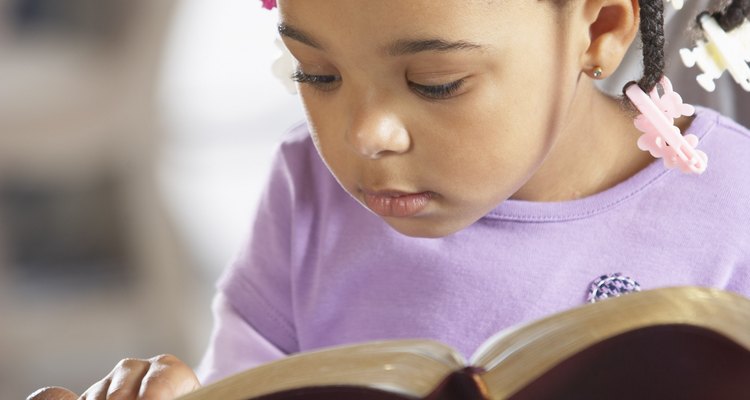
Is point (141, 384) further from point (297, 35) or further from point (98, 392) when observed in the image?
point (297, 35)

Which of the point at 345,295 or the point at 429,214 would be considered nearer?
the point at 429,214

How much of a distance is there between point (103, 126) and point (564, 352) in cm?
162

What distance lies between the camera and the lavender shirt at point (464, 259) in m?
0.94

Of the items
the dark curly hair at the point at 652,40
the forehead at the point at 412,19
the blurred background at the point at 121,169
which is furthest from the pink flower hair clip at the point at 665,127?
the blurred background at the point at 121,169

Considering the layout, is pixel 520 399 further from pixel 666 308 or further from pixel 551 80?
pixel 551 80

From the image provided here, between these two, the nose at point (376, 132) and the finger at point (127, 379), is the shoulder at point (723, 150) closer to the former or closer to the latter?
the nose at point (376, 132)

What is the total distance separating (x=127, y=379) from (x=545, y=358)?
297 mm

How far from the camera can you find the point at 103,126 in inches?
83.3

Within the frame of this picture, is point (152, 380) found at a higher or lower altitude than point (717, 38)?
lower

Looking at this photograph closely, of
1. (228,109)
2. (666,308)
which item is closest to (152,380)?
(666,308)

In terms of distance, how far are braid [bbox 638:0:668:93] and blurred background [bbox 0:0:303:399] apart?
1.04 m

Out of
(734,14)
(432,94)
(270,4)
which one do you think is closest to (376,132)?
(432,94)

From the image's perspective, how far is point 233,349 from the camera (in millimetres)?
1021

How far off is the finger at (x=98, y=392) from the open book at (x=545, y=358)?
0.16 metres
